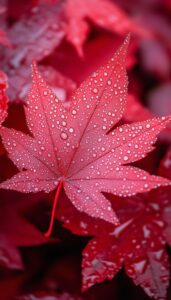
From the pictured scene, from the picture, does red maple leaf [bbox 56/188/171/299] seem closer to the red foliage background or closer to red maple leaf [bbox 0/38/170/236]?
the red foliage background

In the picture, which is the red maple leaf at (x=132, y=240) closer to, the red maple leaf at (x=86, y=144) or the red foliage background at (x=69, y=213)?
the red foliage background at (x=69, y=213)

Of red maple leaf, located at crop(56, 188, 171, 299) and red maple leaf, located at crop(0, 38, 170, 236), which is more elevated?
red maple leaf, located at crop(0, 38, 170, 236)

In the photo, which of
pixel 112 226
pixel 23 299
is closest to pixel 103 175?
pixel 112 226

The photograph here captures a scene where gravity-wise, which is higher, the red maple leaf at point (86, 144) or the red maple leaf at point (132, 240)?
the red maple leaf at point (86, 144)

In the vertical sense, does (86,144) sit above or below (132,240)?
above

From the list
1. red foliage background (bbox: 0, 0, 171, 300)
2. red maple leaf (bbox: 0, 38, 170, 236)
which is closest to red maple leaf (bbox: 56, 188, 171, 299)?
red foliage background (bbox: 0, 0, 171, 300)

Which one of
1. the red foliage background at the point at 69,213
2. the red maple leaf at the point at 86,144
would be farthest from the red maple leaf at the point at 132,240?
the red maple leaf at the point at 86,144

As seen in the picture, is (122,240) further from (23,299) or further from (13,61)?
(13,61)

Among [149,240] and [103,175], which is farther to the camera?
[149,240]
